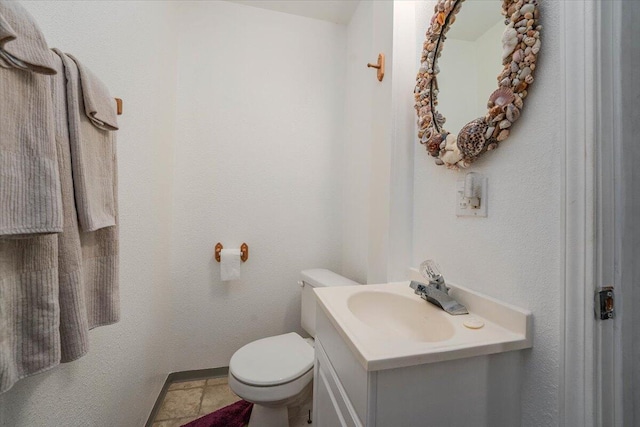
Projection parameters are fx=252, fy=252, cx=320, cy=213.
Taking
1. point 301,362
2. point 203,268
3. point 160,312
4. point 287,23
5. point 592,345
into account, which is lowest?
point 301,362

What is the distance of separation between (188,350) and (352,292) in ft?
4.38

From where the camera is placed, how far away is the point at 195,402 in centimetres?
144

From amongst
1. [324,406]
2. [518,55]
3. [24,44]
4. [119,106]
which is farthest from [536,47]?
[119,106]

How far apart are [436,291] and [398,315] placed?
17cm

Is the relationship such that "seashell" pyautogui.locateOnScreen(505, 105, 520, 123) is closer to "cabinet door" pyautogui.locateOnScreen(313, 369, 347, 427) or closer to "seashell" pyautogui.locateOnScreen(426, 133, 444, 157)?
"seashell" pyautogui.locateOnScreen(426, 133, 444, 157)

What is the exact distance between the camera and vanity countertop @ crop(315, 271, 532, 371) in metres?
0.54

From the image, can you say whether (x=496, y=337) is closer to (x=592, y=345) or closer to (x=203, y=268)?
(x=592, y=345)

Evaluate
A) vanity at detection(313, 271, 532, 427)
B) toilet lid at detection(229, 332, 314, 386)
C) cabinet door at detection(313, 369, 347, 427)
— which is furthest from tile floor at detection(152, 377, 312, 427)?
vanity at detection(313, 271, 532, 427)

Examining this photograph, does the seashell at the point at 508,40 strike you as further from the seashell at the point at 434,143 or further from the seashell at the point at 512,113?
the seashell at the point at 434,143

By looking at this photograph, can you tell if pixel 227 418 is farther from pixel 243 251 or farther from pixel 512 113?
pixel 512 113

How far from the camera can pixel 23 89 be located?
1.50 feet

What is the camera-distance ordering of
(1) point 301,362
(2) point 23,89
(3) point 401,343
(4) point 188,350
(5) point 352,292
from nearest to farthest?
(2) point 23,89, (3) point 401,343, (5) point 352,292, (1) point 301,362, (4) point 188,350

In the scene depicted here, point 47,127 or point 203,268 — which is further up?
point 47,127

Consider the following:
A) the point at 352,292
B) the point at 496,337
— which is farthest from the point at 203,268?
the point at 496,337
